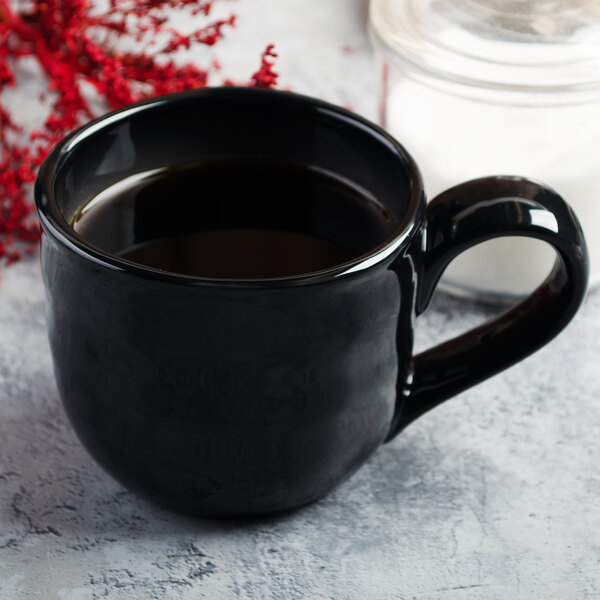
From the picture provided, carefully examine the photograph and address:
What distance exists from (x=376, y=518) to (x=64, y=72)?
335mm

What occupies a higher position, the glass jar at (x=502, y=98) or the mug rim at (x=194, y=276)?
the mug rim at (x=194, y=276)

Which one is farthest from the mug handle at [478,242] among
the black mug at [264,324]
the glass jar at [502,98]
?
the glass jar at [502,98]

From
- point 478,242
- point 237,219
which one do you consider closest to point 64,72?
point 237,219

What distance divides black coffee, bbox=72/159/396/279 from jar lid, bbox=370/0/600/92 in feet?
0.38

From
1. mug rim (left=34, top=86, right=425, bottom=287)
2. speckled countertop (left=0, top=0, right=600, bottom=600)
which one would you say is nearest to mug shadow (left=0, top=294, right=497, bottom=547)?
speckled countertop (left=0, top=0, right=600, bottom=600)

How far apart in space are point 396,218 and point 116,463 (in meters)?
0.15

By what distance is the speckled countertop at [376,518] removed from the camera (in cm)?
39

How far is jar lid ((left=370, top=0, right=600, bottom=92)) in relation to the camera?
489 millimetres

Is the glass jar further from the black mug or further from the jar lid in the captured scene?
the black mug

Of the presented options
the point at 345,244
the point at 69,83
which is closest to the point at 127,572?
the point at 345,244

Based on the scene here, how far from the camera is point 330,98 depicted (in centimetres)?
70

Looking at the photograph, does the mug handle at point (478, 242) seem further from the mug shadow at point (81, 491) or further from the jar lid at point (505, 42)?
the jar lid at point (505, 42)

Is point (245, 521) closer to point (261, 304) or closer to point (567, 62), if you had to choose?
point (261, 304)

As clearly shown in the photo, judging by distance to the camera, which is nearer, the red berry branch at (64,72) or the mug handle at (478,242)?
the mug handle at (478,242)
